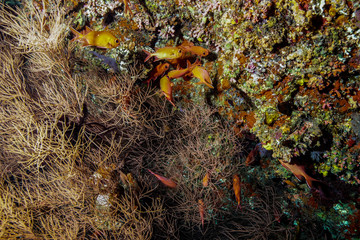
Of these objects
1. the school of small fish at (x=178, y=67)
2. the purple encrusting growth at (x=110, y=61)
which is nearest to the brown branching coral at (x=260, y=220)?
the school of small fish at (x=178, y=67)

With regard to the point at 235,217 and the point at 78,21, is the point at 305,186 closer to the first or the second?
the point at 235,217

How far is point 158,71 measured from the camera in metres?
2.98

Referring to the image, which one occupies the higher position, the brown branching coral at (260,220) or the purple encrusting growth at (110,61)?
the purple encrusting growth at (110,61)

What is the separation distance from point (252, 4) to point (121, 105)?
230 cm

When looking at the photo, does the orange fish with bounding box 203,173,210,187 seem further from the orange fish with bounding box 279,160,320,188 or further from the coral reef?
the orange fish with bounding box 279,160,320,188

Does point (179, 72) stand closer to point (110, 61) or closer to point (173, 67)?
point (173, 67)

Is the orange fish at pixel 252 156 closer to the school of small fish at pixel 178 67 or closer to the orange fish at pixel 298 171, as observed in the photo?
the orange fish at pixel 298 171

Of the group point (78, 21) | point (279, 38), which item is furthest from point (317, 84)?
point (78, 21)

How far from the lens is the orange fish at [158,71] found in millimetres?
2896

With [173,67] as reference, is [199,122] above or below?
below

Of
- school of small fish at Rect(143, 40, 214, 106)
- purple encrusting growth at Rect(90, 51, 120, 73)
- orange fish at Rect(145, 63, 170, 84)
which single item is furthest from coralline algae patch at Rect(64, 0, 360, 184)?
purple encrusting growth at Rect(90, 51, 120, 73)

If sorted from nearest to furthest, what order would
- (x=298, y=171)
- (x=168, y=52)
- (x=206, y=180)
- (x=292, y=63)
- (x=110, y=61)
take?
(x=292, y=63) < (x=298, y=171) < (x=168, y=52) < (x=206, y=180) < (x=110, y=61)

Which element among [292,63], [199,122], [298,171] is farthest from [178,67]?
[298,171]

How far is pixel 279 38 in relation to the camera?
1.89 m
